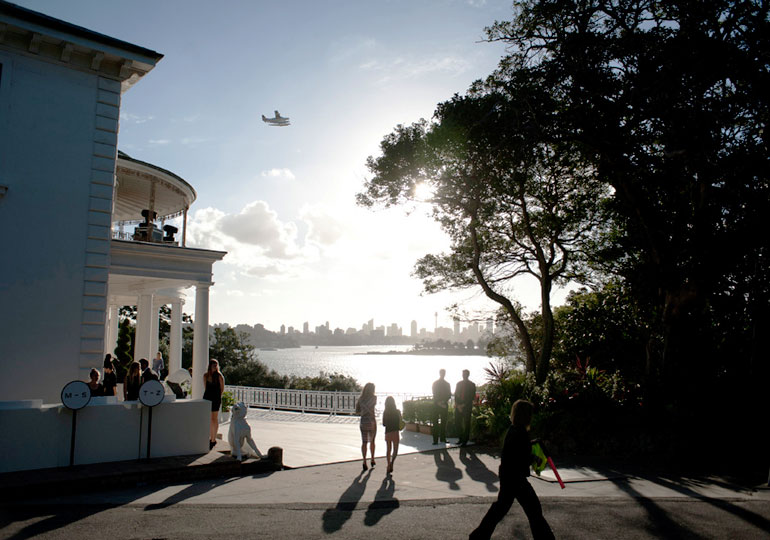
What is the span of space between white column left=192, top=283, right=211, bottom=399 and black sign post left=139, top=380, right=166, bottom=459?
18.1 feet

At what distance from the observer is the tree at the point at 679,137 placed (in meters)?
12.4

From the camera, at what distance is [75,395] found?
9.16 metres

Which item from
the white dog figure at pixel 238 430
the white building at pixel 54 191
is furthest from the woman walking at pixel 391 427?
the white building at pixel 54 191

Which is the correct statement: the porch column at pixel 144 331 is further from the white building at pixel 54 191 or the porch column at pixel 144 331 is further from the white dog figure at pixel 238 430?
the white dog figure at pixel 238 430

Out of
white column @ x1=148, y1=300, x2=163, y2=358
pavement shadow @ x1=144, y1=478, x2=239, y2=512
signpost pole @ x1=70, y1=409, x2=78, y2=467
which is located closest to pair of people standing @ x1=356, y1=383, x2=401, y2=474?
pavement shadow @ x1=144, y1=478, x2=239, y2=512

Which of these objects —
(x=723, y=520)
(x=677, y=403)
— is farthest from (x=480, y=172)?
(x=723, y=520)

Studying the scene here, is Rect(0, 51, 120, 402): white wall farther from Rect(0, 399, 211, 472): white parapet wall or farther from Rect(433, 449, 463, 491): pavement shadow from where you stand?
Rect(433, 449, 463, 491): pavement shadow

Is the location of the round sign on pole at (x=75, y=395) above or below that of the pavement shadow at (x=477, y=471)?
above

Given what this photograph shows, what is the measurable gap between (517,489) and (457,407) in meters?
8.27

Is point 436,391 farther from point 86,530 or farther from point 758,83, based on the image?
point 758,83

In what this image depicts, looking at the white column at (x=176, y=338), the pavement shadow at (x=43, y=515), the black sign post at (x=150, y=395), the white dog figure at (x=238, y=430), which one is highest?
the white column at (x=176, y=338)

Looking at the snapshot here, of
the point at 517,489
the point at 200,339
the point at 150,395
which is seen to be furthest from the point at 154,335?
the point at 517,489

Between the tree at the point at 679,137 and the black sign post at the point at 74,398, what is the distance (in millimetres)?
11770

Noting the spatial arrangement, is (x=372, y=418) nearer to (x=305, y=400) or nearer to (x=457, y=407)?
(x=457, y=407)
